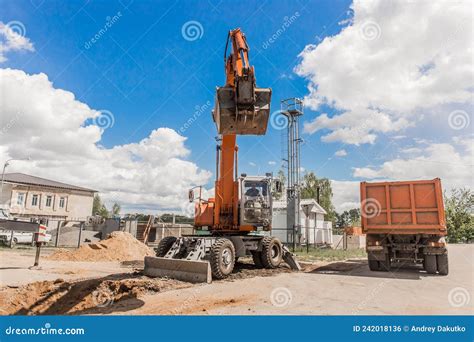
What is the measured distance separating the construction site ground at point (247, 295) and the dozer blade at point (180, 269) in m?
0.37

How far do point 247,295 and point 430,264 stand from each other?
24.4ft

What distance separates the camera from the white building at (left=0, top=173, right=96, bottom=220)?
Result: 1502 inches

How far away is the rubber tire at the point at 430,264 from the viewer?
11.4m

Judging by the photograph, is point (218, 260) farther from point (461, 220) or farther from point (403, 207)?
point (461, 220)

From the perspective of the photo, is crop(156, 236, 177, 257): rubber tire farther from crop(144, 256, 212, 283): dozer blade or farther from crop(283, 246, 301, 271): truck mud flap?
crop(283, 246, 301, 271): truck mud flap

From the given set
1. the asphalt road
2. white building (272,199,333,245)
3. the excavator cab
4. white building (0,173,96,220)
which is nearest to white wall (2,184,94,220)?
white building (0,173,96,220)

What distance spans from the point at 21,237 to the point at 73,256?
10390 mm

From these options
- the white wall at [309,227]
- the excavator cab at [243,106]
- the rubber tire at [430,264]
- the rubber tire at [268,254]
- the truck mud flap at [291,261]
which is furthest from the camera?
the white wall at [309,227]

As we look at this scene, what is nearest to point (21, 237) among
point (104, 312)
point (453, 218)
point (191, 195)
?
point (191, 195)

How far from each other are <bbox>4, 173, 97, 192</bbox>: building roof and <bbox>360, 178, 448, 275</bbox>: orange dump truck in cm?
3892

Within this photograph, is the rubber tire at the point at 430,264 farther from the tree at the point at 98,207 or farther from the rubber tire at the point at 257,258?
the tree at the point at 98,207

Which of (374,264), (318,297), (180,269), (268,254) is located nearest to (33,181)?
(268,254)

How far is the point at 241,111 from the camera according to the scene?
8.70m

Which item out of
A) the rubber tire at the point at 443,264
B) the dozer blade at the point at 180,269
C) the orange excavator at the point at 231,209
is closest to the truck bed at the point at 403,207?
the rubber tire at the point at 443,264
